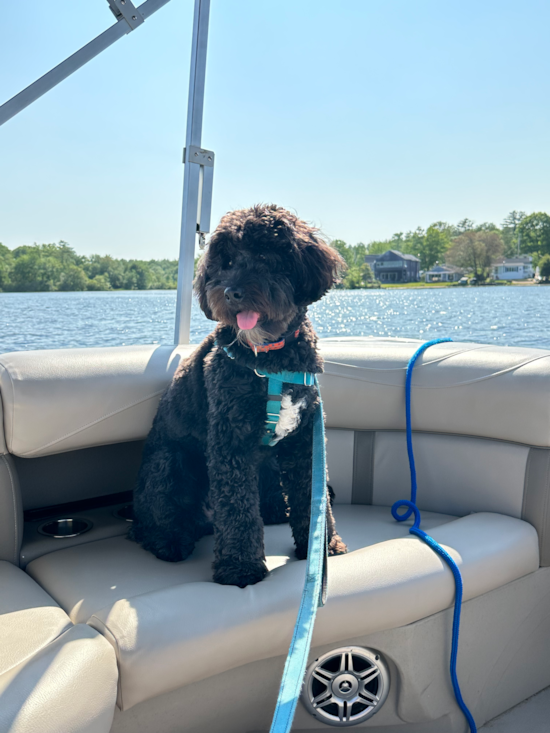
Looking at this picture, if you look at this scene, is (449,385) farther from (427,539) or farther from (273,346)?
(273,346)

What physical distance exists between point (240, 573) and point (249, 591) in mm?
89

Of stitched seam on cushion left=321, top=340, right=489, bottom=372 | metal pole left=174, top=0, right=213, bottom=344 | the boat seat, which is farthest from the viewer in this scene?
metal pole left=174, top=0, right=213, bottom=344

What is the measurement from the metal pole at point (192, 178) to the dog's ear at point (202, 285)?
932 millimetres

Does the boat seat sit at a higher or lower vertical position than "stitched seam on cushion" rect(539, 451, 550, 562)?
lower

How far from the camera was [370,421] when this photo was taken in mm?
2115

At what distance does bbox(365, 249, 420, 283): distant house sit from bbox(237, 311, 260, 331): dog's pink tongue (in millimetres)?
2091

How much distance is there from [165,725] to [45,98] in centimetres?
202

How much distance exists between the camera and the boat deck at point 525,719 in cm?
172

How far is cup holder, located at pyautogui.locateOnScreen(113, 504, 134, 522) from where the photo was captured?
6.76 ft

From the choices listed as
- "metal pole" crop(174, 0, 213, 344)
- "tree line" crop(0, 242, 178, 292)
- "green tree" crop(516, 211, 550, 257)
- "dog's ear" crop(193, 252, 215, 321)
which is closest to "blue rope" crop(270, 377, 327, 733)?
"dog's ear" crop(193, 252, 215, 321)

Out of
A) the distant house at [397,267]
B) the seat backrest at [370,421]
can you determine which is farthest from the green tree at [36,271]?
the distant house at [397,267]

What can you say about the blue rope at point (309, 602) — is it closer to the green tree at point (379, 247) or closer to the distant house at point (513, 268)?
the green tree at point (379, 247)

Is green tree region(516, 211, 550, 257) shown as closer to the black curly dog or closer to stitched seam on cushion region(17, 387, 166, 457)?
the black curly dog

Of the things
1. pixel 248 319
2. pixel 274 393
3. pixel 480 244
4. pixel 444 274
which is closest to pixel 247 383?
pixel 274 393
